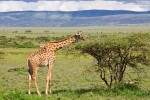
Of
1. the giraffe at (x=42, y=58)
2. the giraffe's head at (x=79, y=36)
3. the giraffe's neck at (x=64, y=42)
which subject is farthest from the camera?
the giraffe's head at (x=79, y=36)

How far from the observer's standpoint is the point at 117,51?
19.1 meters

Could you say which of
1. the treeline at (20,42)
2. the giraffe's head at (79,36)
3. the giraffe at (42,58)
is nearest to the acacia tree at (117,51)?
the giraffe's head at (79,36)

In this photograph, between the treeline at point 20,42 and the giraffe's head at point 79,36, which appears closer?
the giraffe's head at point 79,36

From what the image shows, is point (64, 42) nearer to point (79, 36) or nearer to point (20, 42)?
point (79, 36)

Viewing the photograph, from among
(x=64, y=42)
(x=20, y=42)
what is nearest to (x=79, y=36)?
(x=64, y=42)

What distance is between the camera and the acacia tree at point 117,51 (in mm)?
18516

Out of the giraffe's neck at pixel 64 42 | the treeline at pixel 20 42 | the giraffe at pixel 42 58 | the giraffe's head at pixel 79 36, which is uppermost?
the giraffe's head at pixel 79 36

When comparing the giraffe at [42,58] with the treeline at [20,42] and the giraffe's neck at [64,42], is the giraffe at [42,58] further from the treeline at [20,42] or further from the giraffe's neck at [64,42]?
the treeline at [20,42]

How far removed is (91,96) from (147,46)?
11.3ft

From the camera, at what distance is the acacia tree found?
60.7ft

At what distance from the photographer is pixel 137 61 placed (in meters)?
19.4

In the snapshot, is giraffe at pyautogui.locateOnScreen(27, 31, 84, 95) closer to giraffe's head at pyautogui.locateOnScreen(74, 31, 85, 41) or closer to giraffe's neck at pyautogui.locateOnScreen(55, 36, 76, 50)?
giraffe's neck at pyautogui.locateOnScreen(55, 36, 76, 50)

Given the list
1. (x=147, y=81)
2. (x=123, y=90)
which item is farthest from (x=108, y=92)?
(x=147, y=81)

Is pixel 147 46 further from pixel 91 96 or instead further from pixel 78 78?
pixel 78 78
